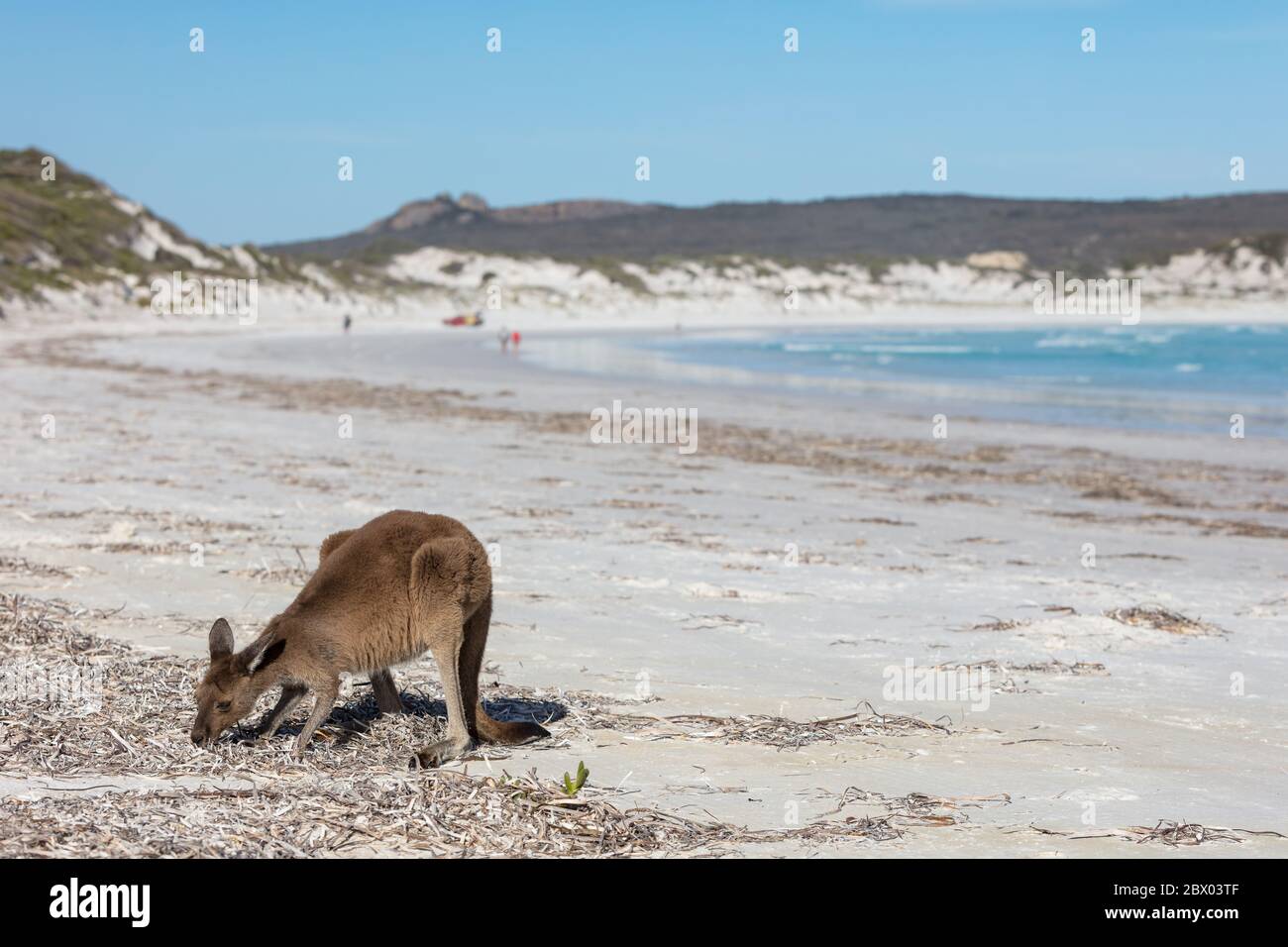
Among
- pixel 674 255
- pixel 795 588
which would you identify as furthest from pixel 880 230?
pixel 795 588

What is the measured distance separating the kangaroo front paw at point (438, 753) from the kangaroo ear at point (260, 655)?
0.64 meters

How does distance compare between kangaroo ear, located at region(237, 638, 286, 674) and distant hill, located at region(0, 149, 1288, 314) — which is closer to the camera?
kangaroo ear, located at region(237, 638, 286, 674)

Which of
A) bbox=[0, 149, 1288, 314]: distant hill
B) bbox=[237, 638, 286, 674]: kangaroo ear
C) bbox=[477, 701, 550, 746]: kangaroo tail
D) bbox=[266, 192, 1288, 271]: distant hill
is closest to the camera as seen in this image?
bbox=[237, 638, 286, 674]: kangaroo ear

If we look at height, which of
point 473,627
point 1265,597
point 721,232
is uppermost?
point 721,232

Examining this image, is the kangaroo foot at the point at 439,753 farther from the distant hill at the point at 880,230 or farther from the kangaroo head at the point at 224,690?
the distant hill at the point at 880,230

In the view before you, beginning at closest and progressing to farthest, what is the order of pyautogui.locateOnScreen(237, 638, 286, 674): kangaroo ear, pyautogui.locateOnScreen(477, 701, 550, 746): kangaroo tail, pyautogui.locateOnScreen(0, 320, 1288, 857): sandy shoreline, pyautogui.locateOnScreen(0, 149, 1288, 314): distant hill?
pyautogui.locateOnScreen(237, 638, 286, 674): kangaroo ear < pyautogui.locateOnScreen(0, 320, 1288, 857): sandy shoreline < pyautogui.locateOnScreen(477, 701, 550, 746): kangaroo tail < pyautogui.locateOnScreen(0, 149, 1288, 314): distant hill

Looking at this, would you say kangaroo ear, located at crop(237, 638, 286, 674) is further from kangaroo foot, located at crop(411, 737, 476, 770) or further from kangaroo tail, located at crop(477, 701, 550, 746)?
kangaroo tail, located at crop(477, 701, 550, 746)

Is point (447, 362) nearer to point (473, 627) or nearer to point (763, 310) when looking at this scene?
point (473, 627)

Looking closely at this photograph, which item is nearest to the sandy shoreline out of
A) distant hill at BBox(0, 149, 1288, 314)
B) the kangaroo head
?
the kangaroo head

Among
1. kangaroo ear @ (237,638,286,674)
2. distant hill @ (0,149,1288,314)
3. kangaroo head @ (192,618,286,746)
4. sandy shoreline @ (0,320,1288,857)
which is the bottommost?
sandy shoreline @ (0,320,1288,857)

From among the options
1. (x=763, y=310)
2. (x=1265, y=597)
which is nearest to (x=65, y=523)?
(x=1265, y=597)

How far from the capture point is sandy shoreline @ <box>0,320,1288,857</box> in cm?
514

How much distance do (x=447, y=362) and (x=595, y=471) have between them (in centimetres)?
2527
